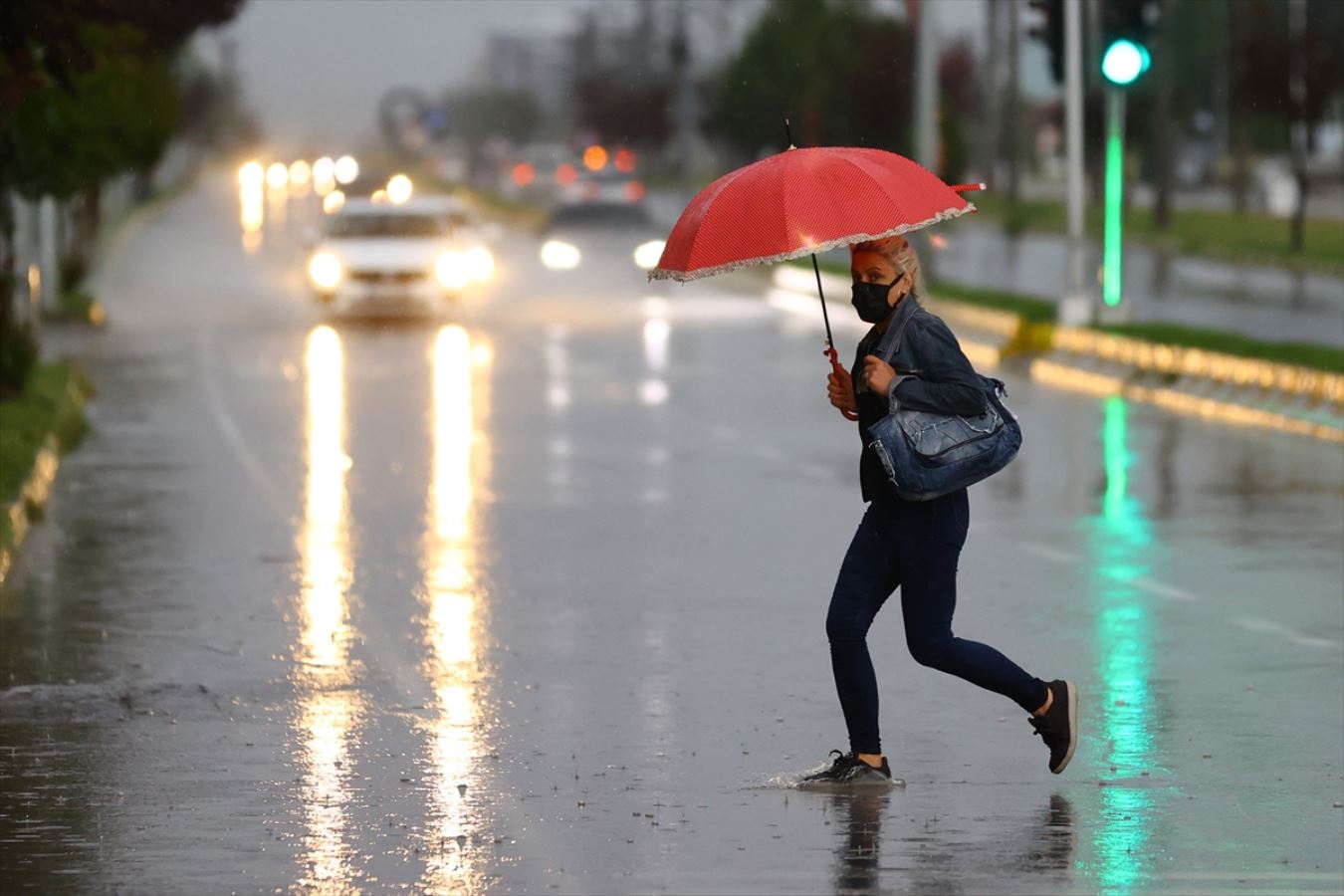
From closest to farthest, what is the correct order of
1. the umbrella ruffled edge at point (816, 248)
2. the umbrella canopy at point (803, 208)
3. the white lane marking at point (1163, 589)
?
the umbrella ruffled edge at point (816, 248)
the umbrella canopy at point (803, 208)
the white lane marking at point (1163, 589)

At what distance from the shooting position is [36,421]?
782 inches

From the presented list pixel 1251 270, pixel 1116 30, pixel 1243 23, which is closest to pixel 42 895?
pixel 1116 30

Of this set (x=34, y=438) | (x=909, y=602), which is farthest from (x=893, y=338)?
(x=34, y=438)

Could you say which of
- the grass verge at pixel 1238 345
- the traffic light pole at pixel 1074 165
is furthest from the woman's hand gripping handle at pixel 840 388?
the traffic light pole at pixel 1074 165

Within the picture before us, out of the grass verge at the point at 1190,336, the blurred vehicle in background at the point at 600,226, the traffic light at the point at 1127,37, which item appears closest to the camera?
the grass verge at the point at 1190,336

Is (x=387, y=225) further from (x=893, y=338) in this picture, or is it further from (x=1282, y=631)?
(x=893, y=338)

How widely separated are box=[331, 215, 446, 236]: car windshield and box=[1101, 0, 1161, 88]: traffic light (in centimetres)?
1354

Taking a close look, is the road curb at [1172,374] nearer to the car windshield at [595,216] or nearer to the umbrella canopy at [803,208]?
the umbrella canopy at [803,208]

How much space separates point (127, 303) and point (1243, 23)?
153ft

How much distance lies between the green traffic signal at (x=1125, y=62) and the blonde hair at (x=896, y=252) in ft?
61.8

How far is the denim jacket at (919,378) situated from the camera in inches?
336

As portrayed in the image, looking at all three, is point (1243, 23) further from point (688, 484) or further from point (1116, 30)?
point (688, 484)

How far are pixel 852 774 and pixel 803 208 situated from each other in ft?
5.65

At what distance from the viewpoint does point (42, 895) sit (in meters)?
7.41
